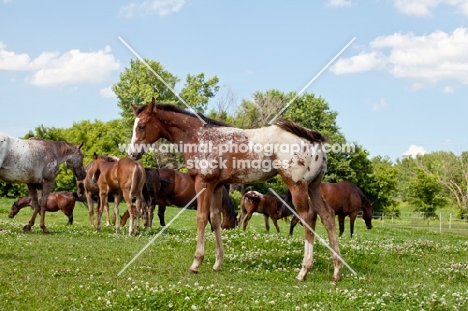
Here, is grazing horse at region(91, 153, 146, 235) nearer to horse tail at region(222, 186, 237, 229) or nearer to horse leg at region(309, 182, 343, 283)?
horse tail at region(222, 186, 237, 229)

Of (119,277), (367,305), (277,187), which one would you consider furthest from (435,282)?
(277,187)

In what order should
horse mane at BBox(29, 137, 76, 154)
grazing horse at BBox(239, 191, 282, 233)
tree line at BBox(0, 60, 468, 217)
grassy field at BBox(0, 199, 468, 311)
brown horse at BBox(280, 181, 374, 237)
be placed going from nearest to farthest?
grassy field at BBox(0, 199, 468, 311) < horse mane at BBox(29, 137, 76, 154) < brown horse at BBox(280, 181, 374, 237) < grazing horse at BBox(239, 191, 282, 233) < tree line at BBox(0, 60, 468, 217)

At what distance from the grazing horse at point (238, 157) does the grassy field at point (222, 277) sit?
2.93ft

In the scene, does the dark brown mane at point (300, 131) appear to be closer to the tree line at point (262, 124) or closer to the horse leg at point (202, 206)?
the horse leg at point (202, 206)

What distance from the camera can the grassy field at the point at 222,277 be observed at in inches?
338

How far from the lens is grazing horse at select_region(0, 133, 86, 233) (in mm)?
18297

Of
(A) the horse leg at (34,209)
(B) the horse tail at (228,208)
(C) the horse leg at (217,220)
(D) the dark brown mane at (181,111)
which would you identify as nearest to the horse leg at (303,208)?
(C) the horse leg at (217,220)

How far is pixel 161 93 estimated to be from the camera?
76500 millimetres

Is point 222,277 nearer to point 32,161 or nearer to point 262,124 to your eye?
point 32,161

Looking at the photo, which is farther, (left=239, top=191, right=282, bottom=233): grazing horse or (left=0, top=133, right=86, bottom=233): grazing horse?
(left=239, top=191, right=282, bottom=233): grazing horse

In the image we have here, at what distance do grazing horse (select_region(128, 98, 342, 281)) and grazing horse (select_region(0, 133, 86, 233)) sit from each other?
7.51m

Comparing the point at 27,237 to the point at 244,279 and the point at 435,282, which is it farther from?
the point at 435,282

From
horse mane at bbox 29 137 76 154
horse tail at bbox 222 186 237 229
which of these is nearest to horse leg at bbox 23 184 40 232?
horse mane at bbox 29 137 76 154

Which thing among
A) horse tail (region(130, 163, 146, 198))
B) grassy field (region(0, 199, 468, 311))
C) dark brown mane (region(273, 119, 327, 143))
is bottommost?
grassy field (region(0, 199, 468, 311))
